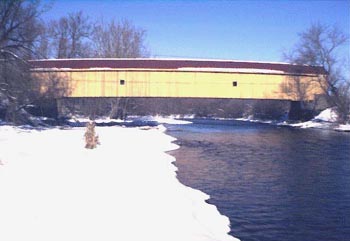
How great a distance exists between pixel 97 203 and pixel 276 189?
16.9 feet

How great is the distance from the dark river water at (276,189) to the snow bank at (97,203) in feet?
2.21

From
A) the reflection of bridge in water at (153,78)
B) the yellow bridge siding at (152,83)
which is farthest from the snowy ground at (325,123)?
the yellow bridge siding at (152,83)

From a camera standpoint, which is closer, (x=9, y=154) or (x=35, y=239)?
(x=35, y=239)

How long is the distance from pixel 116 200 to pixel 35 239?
2481 millimetres

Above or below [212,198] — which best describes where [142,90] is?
above

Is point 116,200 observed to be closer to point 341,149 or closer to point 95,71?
point 341,149

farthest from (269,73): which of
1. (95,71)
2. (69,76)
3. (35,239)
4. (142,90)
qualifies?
(35,239)

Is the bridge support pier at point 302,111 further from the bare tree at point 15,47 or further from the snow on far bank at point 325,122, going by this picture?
the bare tree at point 15,47

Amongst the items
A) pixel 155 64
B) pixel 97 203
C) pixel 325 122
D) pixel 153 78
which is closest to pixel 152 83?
pixel 153 78

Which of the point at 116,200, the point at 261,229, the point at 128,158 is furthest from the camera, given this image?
the point at 128,158

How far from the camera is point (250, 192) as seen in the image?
390 inches

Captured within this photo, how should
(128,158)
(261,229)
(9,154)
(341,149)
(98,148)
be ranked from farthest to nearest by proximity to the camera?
1. (341,149)
2. (98,148)
3. (128,158)
4. (9,154)
5. (261,229)

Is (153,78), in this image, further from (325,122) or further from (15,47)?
(325,122)

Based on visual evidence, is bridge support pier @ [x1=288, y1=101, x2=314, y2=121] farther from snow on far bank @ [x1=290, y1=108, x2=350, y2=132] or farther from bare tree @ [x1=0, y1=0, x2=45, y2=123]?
bare tree @ [x1=0, y1=0, x2=45, y2=123]
